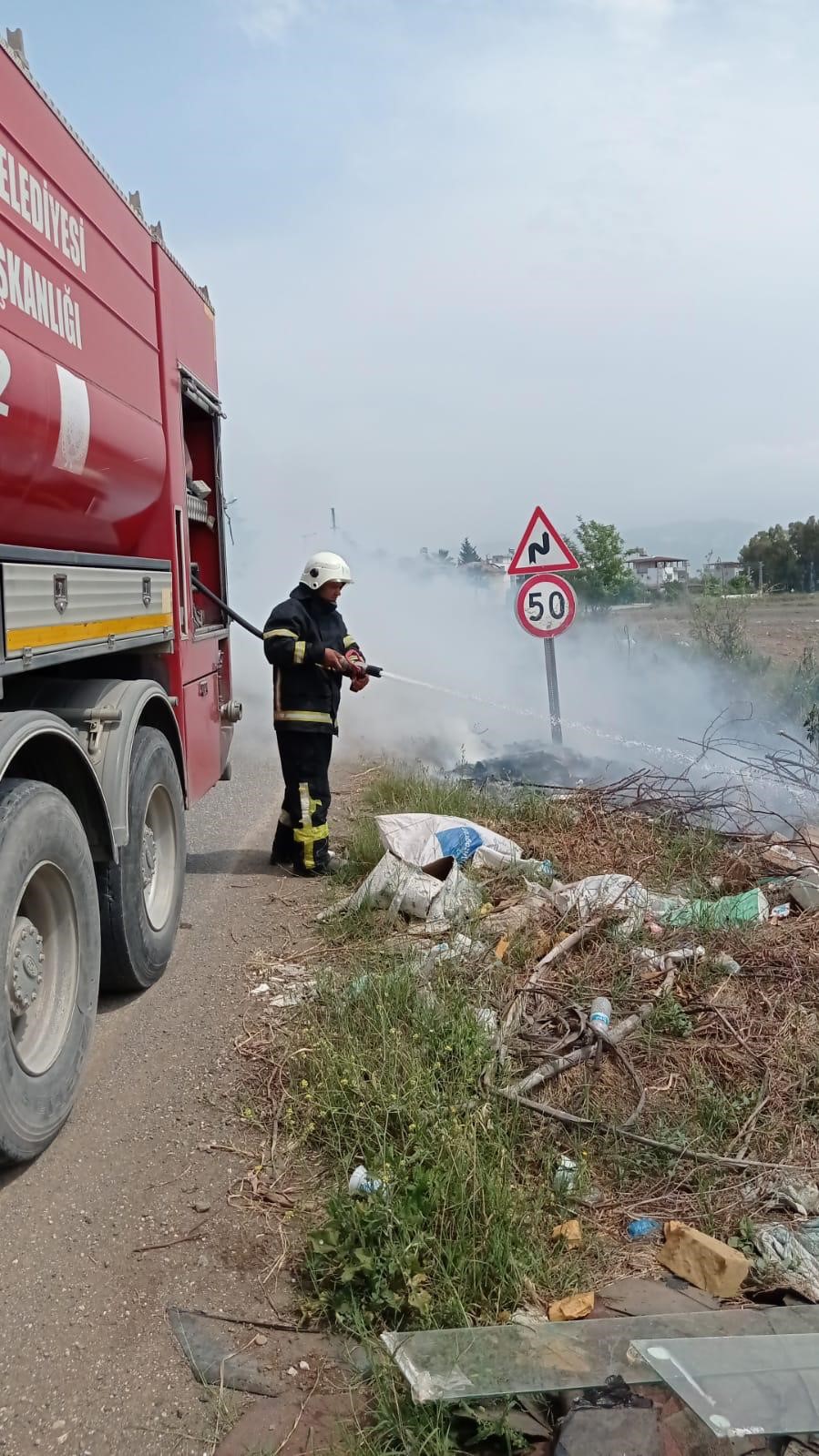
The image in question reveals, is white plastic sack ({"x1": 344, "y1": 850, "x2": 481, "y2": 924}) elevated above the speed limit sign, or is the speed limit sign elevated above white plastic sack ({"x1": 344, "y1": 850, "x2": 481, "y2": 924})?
the speed limit sign

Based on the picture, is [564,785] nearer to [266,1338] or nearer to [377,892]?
[377,892]

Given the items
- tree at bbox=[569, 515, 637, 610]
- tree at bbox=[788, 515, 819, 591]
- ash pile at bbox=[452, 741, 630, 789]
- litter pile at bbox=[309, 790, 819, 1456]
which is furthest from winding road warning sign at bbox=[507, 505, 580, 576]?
tree at bbox=[788, 515, 819, 591]

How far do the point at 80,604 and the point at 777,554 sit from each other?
4443cm

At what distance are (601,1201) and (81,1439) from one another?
4.45ft

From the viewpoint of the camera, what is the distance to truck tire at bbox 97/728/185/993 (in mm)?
3959

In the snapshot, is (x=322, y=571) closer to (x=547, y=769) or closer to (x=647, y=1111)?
(x=547, y=769)

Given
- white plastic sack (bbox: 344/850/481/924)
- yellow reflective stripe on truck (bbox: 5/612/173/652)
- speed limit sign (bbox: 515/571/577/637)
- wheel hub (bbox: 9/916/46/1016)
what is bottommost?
white plastic sack (bbox: 344/850/481/924)

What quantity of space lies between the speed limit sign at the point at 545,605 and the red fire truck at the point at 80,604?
3.25m

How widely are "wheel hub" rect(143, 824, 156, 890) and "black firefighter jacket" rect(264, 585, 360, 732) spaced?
1550 millimetres

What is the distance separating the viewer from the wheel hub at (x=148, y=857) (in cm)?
423

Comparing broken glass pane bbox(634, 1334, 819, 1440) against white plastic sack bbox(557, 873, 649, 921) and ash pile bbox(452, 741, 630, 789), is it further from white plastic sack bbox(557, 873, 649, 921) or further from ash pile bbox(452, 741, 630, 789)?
ash pile bbox(452, 741, 630, 789)

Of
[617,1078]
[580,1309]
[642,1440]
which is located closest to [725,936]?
[617,1078]

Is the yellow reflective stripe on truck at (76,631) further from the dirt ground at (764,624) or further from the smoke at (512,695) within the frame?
the dirt ground at (764,624)

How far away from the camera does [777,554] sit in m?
44.1
